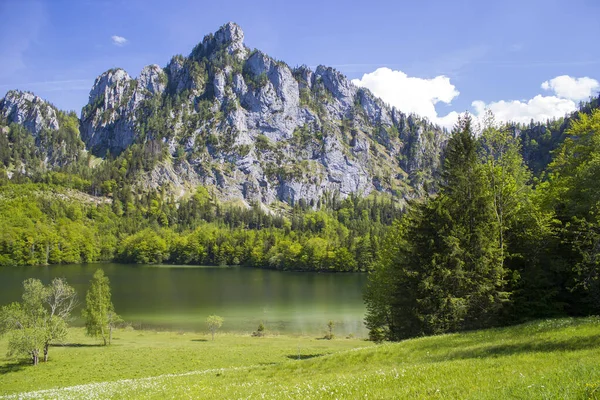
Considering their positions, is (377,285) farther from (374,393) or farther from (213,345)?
(374,393)

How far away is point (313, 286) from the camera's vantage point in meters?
116

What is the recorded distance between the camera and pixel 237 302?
88250 millimetres

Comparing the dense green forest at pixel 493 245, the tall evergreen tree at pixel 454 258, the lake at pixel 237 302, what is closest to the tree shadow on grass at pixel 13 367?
the lake at pixel 237 302

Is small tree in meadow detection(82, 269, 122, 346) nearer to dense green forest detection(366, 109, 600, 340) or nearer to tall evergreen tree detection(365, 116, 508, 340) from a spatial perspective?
dense green forest detection(366, 109, 600, 340)

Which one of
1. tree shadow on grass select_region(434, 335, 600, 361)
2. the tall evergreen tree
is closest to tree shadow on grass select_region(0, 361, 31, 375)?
the tall evergreen tree

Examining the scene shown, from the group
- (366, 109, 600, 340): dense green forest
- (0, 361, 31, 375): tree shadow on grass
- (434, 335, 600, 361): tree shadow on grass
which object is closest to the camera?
(434, 335, 600, 361): tree shadow on grass

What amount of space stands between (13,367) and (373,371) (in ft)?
140

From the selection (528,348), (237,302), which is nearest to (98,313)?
(237,302)

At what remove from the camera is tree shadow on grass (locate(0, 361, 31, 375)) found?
3884cm

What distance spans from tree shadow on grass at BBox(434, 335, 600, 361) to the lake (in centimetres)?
4356

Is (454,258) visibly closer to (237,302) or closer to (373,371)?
(373,371)

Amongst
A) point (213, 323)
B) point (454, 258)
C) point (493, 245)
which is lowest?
point (213, 323)

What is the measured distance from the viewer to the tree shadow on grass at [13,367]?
127ft

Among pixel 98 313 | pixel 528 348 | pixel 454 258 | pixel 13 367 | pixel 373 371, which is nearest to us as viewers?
pixel 528 348
